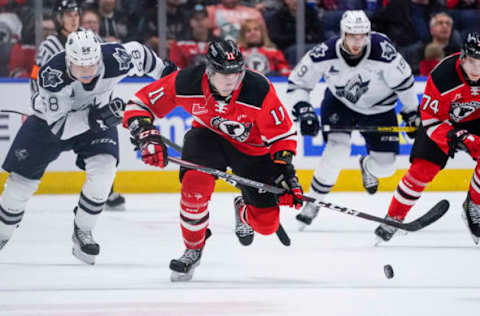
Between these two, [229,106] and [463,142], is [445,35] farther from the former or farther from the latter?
[229,106]

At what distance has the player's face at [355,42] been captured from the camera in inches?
197

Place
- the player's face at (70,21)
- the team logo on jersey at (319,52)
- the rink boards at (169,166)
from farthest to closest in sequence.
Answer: the rink boards at (169,166) → the player's face at (70,21) → the team logo on jersey at (319,52)

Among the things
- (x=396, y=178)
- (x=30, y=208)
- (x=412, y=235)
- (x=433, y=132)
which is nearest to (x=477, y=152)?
(x=433, y=132)

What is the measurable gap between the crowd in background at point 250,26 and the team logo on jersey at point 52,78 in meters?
2.73

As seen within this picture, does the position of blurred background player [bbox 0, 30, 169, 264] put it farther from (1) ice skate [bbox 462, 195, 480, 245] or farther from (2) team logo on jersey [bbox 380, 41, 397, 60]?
(1) ice skate [bbox 462, 195, 480, 245]

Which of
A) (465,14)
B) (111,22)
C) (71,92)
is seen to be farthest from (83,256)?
(465,14)

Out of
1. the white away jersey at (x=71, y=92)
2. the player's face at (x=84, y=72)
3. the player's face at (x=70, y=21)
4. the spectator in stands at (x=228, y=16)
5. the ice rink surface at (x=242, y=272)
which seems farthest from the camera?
the spectator in stands at (x=228, y=16)

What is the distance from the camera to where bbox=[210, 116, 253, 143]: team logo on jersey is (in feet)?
12.0

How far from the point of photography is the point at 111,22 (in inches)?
269

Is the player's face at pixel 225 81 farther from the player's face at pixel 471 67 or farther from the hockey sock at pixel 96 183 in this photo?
the player's face at pixel 471 67

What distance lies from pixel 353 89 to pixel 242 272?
184 centimetres

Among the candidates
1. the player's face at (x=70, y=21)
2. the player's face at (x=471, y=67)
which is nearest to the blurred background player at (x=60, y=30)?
the player's face at (x=70, y=21)

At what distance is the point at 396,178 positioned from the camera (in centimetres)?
702

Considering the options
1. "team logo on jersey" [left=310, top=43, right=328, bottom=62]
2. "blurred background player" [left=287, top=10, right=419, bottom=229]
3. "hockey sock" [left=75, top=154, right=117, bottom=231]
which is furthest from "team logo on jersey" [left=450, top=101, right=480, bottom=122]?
"hockey sock" [left=75, top=154, right=117, bottom=231]
